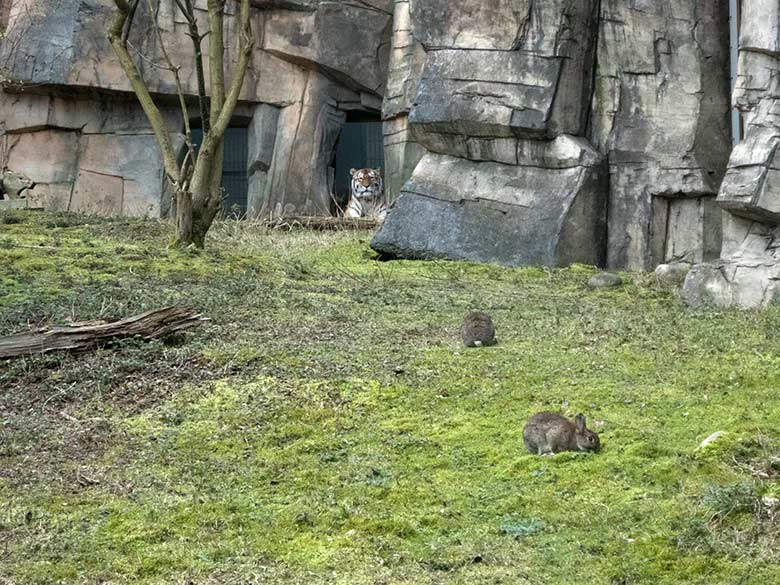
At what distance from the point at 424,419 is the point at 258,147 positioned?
13693 millimetres

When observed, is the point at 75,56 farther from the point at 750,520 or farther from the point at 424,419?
the point at 750,520

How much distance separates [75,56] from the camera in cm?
1859

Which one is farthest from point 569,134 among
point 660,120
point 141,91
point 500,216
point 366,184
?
point 366,184

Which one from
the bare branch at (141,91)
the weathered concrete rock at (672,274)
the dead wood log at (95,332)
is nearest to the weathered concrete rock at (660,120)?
the weathered concrete rock at (672,274)

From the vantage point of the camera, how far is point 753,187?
427 inches

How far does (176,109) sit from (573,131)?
7.95 metres

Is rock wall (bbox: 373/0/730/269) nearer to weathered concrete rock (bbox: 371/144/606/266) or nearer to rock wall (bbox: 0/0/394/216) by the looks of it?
weathered concrete rock (bbox: 371/144/606/266)

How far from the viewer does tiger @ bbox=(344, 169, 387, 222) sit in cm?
2000

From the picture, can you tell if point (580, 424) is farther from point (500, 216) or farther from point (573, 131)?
point (573, 131)

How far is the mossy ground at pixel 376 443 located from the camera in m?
4.93

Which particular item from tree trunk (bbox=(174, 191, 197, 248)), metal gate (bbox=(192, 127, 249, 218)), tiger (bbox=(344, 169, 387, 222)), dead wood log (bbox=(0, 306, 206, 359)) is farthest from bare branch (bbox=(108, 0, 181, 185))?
metal gate (bbox=(192, 127, 249, 218))

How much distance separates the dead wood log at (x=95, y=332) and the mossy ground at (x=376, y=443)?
103 mm

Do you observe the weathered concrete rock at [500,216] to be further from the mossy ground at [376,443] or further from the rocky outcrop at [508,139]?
the mossy ground at [376,443]

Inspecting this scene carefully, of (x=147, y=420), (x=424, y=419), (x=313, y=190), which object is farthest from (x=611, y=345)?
(x=313, y=190)
